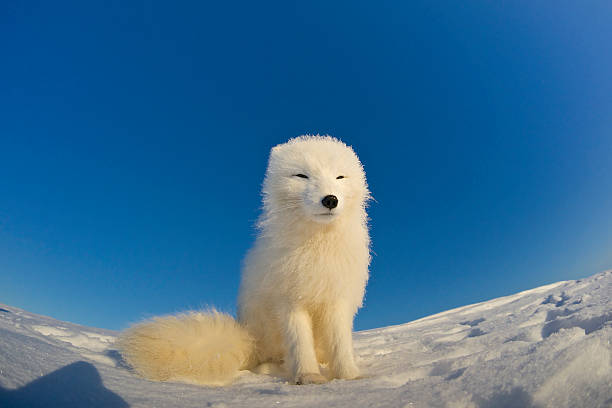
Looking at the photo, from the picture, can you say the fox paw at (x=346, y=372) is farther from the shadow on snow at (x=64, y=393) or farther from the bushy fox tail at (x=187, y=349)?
the shadow on snow at (x=64, y=393)

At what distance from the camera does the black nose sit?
260 centimetres

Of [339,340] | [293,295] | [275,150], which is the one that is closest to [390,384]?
[339,340]

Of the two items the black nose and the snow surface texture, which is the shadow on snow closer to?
the snow surface texture

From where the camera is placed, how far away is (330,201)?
2600 millimetres

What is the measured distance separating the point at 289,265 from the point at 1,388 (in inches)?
69.6

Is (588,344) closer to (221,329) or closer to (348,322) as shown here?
(348,322)

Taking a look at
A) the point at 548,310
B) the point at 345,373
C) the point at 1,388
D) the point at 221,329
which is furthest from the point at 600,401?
the point at 548,310

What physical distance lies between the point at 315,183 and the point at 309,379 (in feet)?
4.70

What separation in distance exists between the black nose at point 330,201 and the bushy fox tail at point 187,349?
1339 millimetres

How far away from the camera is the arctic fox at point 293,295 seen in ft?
8.41

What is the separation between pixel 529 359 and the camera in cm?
161

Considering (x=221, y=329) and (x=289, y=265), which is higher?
(x=289, y=265)

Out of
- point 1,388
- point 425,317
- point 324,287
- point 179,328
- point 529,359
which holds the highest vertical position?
point 425,317

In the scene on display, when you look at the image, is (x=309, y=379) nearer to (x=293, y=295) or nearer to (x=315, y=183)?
(x=293, y=295)
